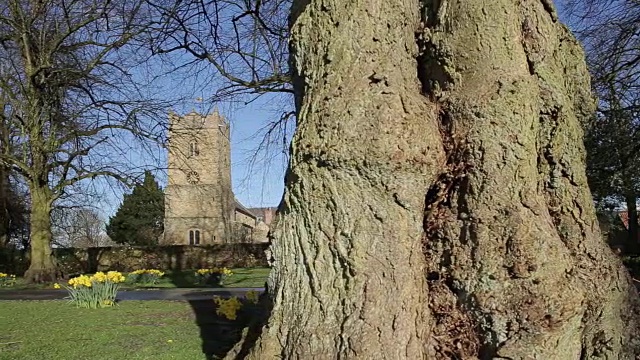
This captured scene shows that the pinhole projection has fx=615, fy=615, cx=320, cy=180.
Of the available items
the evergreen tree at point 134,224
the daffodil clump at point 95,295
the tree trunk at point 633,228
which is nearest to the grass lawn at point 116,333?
the daffodil clump at point 95,295

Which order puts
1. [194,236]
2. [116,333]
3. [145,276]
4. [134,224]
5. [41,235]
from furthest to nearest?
[194,236] → [134,224] → [41,235] → [145,276] → [116,333]

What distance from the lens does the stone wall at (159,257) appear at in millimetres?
29125

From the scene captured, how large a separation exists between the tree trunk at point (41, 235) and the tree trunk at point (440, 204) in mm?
19368

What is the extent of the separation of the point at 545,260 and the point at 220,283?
1397cm

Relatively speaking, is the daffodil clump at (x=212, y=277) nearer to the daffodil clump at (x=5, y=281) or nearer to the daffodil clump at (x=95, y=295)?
the daffodil clump at (x=5, y=281)

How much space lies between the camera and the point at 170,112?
19781 millimetres

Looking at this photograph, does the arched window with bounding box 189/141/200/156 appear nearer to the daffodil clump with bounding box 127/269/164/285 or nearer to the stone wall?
the daffodil clump with bounding box 127/269/164/285

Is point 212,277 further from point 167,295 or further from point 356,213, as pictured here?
point 356,213

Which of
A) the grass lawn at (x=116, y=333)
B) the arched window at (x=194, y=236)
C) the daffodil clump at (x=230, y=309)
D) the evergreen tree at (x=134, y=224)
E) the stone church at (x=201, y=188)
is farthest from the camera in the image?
the arched window at (x=194, y=236)

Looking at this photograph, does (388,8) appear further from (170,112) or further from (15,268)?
(15,268)

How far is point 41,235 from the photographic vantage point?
21.2 meters

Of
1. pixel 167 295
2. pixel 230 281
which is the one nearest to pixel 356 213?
pixel 167 295

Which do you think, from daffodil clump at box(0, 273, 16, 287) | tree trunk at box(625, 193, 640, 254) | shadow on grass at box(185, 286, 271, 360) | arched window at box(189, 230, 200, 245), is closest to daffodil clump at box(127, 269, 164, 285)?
daffodil clump at box(0, 273, 16, 287)

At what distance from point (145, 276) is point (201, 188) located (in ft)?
27.9
